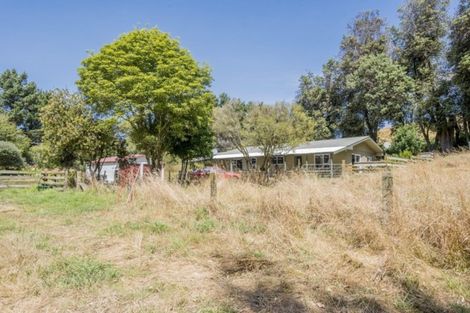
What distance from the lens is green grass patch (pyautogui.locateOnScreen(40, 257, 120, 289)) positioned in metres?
3.60

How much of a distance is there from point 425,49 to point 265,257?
31.0 metres

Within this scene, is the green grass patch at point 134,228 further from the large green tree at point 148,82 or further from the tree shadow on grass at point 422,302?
the large green tree at point 148,82

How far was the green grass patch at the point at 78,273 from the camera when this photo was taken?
3596mm

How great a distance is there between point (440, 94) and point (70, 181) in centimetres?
2781

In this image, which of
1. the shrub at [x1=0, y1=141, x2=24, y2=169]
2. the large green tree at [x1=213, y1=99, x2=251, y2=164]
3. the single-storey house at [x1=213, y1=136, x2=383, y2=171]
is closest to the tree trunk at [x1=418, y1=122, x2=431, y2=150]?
the single-storey house at [x1=213, y1=136, x2=383, y2=171]

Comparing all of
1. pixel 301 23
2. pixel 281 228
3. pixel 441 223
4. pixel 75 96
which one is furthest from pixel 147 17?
pixel 441 223

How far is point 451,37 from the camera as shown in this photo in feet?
78.0

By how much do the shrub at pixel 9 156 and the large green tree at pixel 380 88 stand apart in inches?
1137

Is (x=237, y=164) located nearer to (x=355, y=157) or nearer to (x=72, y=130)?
(x=355, y=157)

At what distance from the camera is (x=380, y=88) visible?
28312 millimetres

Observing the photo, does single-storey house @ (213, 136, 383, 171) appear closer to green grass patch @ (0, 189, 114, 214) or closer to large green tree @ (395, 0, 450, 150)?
large green tree @ (395, 0, 450, 150)

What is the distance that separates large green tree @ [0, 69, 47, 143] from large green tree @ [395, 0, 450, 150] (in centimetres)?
4157

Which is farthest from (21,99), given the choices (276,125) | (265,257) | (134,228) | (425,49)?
(425,49)

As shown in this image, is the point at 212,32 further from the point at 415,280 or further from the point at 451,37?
the point at 451,37
